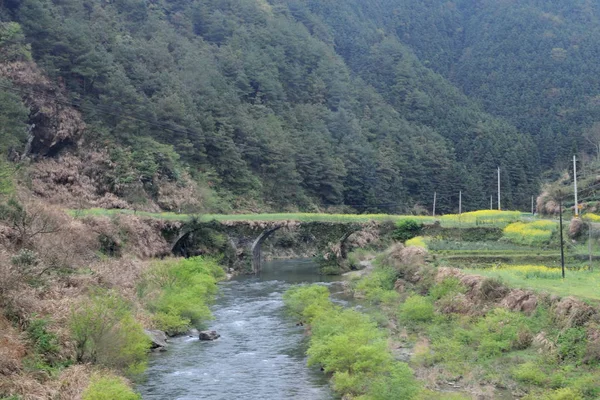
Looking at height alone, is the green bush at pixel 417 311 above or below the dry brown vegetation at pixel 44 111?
below

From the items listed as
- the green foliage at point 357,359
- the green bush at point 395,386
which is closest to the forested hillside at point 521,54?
the green foliage at point 357,359

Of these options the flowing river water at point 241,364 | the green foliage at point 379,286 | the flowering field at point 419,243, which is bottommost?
the flowing river water at point 241,364

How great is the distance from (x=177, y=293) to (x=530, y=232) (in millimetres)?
27341

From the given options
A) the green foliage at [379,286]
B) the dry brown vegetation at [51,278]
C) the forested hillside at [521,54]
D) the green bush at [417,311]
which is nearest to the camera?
the dry brown vegetation at [51,278]

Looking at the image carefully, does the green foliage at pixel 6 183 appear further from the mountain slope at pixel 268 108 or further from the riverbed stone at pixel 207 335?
the mountain slope at pixel 268 108

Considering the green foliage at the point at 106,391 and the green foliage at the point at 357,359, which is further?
the green foliage at the point at 357,359

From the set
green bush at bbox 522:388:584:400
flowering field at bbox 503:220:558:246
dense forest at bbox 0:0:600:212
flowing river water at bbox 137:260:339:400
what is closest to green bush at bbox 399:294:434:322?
flowing river water at bbox 137:260:339:400

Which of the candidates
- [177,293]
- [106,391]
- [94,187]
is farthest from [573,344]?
[94,187]

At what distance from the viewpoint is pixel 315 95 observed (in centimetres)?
11312

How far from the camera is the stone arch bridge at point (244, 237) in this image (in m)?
57.2

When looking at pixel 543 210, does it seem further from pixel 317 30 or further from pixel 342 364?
pixel 317 30

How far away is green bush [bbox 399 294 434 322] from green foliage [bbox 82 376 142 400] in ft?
51.6

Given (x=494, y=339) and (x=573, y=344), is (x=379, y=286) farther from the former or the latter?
(x=573, y=344)

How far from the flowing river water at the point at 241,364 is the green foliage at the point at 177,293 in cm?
95
